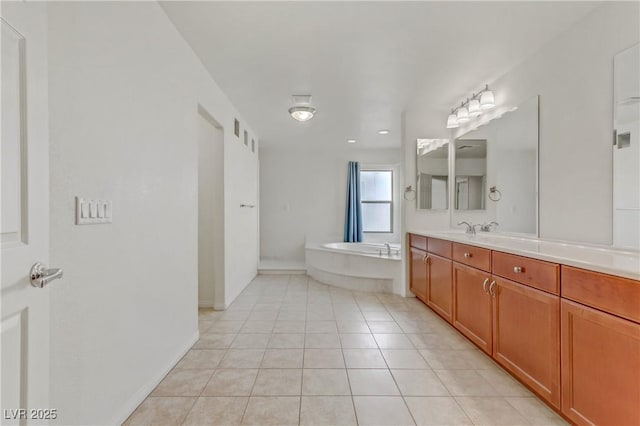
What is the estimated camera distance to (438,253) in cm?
301

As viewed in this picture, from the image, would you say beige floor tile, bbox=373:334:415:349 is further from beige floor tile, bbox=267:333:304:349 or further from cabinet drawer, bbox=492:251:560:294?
cabinet drawer, bbox=492:251:560:294

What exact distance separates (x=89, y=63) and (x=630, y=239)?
112 inches

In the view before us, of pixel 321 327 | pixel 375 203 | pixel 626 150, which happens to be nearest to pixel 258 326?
pixel 321 327

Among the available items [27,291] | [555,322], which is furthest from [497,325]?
[27,291]

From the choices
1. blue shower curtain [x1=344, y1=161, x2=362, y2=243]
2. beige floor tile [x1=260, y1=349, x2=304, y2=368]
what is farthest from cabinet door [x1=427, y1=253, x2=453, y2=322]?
blue shower curtain [x1=344, y1=161, x2=362, y2=243]

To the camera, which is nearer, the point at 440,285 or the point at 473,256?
the point at 473,256

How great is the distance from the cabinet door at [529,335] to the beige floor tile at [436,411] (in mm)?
454

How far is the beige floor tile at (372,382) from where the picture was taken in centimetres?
182

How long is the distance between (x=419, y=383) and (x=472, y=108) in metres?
2.57

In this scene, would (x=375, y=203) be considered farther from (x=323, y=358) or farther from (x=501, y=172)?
(x=323, y=358)

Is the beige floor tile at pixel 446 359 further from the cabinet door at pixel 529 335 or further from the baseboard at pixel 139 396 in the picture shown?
the baseboard at pixel 139 396

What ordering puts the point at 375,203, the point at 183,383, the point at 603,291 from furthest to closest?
the point at 375,203 → the point at 183,383 → the point at 603,291

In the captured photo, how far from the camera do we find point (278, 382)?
1.92 m

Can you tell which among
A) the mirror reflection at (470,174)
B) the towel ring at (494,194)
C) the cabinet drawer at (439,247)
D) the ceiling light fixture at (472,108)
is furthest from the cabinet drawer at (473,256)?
the ceiling light fixture at (472,108)
